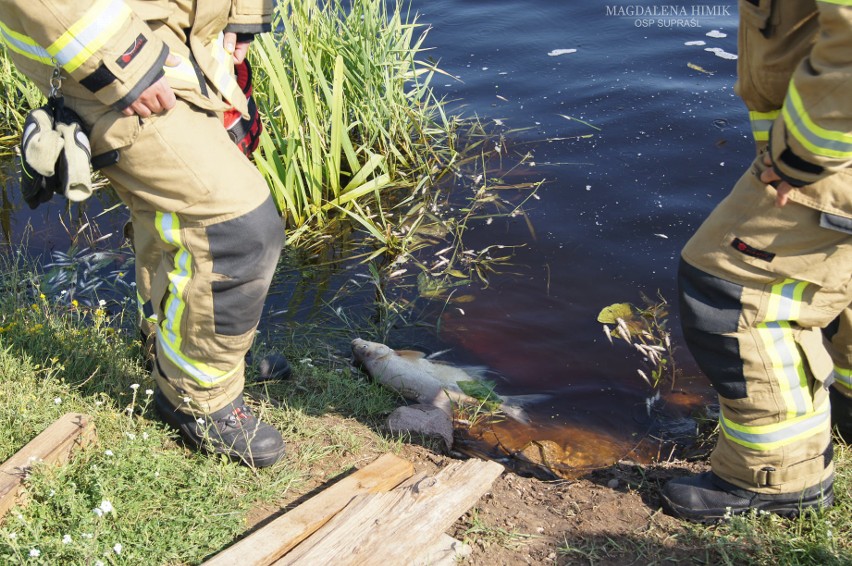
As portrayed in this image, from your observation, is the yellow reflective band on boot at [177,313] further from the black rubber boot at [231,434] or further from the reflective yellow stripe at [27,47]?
the reflective yellow stripe at [27,47]

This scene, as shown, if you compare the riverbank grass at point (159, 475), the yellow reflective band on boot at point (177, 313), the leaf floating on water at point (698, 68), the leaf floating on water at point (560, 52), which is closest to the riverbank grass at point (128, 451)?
the riverbank grass at point (159, 475)

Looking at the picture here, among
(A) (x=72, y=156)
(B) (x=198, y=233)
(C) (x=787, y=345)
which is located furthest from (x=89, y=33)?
(C) (x=787, y=345)

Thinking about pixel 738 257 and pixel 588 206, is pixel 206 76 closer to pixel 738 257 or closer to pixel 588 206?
pixel 738 257

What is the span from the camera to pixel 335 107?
15.2 feet

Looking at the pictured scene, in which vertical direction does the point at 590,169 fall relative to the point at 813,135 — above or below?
below

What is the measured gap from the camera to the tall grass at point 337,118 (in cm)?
459

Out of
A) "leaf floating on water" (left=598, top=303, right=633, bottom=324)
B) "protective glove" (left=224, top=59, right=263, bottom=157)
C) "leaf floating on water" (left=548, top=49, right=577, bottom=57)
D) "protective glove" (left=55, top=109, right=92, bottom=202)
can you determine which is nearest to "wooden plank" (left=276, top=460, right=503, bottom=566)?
"protective glove" (left=55, top=109, right=92, bottom=202)

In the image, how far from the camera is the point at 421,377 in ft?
12.7

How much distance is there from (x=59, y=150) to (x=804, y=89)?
1.97 meters

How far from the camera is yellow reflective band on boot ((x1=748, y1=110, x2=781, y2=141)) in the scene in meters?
2.48

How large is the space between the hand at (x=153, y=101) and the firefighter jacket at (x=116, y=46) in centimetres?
2

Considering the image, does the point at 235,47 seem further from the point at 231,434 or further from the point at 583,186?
the point at 583,186

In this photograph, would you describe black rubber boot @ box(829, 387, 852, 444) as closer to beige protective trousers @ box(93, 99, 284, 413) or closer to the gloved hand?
beige protective trousers @ box(93, 99, 284, 413)

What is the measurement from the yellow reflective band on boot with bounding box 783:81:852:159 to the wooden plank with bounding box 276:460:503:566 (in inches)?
55.9
